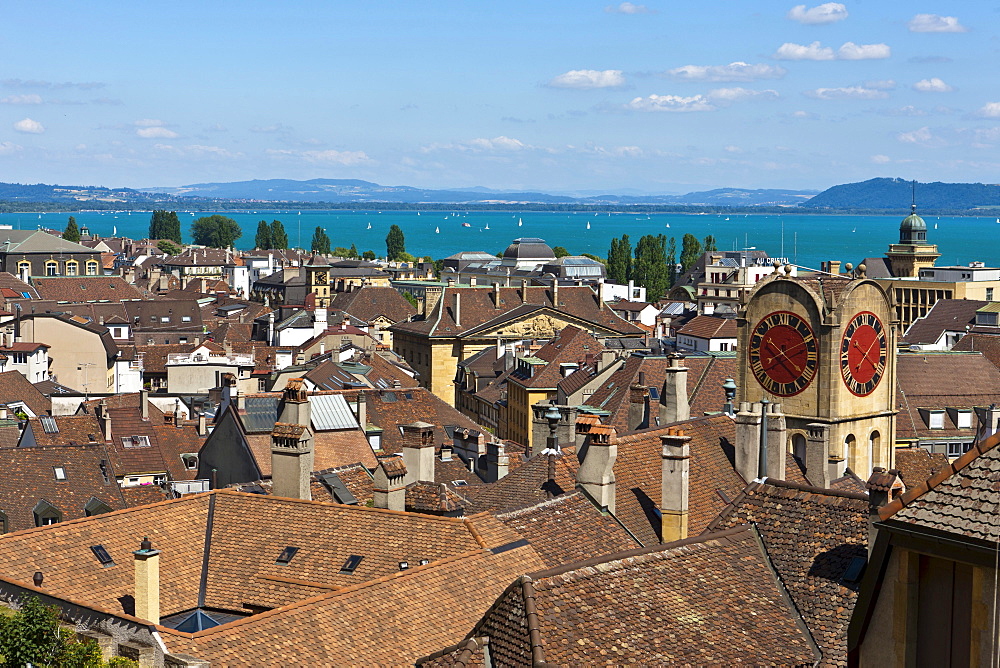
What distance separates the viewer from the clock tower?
38.6 meters

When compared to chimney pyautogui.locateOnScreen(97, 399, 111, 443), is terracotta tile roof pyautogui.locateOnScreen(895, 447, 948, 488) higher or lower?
higher

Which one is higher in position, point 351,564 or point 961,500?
point 961,500

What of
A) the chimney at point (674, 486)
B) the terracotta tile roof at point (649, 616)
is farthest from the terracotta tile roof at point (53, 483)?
the terracotta tile roof at point (649, 616)

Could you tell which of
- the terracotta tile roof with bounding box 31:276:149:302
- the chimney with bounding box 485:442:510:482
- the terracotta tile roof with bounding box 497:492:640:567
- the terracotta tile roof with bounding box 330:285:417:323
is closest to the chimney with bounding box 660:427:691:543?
the terracotta tile roof with bounding box 497:492:640:567

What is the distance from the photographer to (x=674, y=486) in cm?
2700

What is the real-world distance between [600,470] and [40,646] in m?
11.7

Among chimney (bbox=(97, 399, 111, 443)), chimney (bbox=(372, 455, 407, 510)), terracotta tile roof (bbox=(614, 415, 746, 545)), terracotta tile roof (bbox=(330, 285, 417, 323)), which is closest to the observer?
chimney (bbox=(372, 455, 407, 510))

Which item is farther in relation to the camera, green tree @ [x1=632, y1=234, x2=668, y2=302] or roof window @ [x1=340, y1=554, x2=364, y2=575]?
green tree @ [x1=632, y1=234, x2=668, y2=302]

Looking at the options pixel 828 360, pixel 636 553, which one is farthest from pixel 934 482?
pixel 828 360

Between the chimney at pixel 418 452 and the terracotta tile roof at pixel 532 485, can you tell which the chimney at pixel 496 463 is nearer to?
the chimney at pixel 418 452

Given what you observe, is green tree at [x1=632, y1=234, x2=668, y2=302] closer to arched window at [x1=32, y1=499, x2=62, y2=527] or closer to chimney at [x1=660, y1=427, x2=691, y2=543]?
arched window at [x1=32, y1=499, x2=62, y2=527]

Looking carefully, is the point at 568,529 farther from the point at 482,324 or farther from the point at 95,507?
the point at 482,324

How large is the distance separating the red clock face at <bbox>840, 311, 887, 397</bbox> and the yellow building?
69.7m

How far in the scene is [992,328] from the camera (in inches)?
3725
